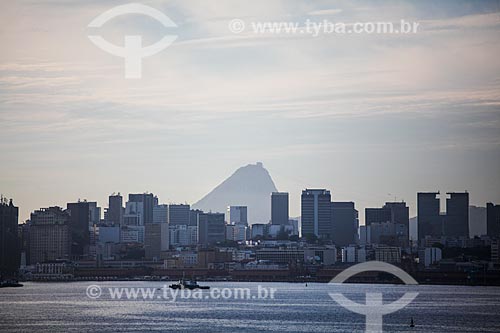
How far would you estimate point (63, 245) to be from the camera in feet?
501

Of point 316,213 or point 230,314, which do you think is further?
point 316,213

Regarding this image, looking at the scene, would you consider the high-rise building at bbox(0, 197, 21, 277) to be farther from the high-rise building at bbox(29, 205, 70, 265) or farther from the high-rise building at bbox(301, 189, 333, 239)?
the high-rise building at bbox(301, 189, 333, 239)

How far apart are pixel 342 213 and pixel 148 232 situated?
3282 centimetres

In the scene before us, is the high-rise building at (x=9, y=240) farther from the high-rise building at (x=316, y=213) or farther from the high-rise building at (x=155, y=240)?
the high-rise building at (x=316, y=213)

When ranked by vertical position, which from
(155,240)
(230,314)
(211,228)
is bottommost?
(230,314)

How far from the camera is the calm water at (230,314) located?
190 feet

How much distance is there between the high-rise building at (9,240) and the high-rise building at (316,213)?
52390 mm

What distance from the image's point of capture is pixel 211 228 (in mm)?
184375

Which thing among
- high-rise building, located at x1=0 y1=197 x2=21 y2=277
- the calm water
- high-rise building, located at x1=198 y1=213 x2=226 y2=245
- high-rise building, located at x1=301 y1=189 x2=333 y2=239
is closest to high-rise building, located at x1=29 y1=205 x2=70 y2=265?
high-rise building, located at x1=0 y1=197 x2=21 y2=277

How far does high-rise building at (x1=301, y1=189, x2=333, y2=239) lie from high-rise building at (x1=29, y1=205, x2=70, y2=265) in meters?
42.5

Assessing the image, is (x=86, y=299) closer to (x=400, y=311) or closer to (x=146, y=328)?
(x=400, y=311)

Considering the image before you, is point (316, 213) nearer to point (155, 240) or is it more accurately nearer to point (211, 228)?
point (211, 228)

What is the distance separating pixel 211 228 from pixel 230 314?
11733 cm

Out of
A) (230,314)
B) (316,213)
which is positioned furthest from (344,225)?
(230,314)
